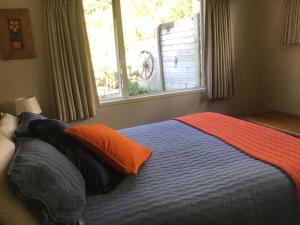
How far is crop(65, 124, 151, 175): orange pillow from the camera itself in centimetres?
150

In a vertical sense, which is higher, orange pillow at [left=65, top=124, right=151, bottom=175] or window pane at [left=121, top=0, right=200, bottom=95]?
window pane at [left=121, top=0, right=200, bottom=95]

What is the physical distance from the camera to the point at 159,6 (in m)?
3.46

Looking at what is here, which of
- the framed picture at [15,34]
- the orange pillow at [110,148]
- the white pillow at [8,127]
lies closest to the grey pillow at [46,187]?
the orange pillow at [110,148]

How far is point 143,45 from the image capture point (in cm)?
350

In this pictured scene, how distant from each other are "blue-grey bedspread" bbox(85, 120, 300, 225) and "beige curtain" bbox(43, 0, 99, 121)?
149 cm

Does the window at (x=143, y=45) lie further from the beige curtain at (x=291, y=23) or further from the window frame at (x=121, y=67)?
the beige curtain at (x=291, y=23)

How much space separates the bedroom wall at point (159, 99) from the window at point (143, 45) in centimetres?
21

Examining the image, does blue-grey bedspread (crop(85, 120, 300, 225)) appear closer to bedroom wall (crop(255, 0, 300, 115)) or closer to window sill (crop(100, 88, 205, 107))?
window sill (crop(100, 88, 205, 107))

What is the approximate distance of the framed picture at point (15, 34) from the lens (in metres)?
2.67

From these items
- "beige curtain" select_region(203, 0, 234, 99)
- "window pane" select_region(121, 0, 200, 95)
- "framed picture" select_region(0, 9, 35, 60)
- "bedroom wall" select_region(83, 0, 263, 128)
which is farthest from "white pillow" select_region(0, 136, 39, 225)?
"beige curtain" select_region(203, 0, 234, 99)

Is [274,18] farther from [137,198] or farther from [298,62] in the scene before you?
[137,198]

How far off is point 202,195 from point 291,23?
2.88 metres

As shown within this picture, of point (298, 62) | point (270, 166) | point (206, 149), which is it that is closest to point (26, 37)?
point (206, 149)

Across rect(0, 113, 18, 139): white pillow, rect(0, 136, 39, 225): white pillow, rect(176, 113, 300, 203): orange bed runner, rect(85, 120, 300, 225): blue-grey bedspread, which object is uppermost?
rect(0, 113, 18, 139): white pillow
